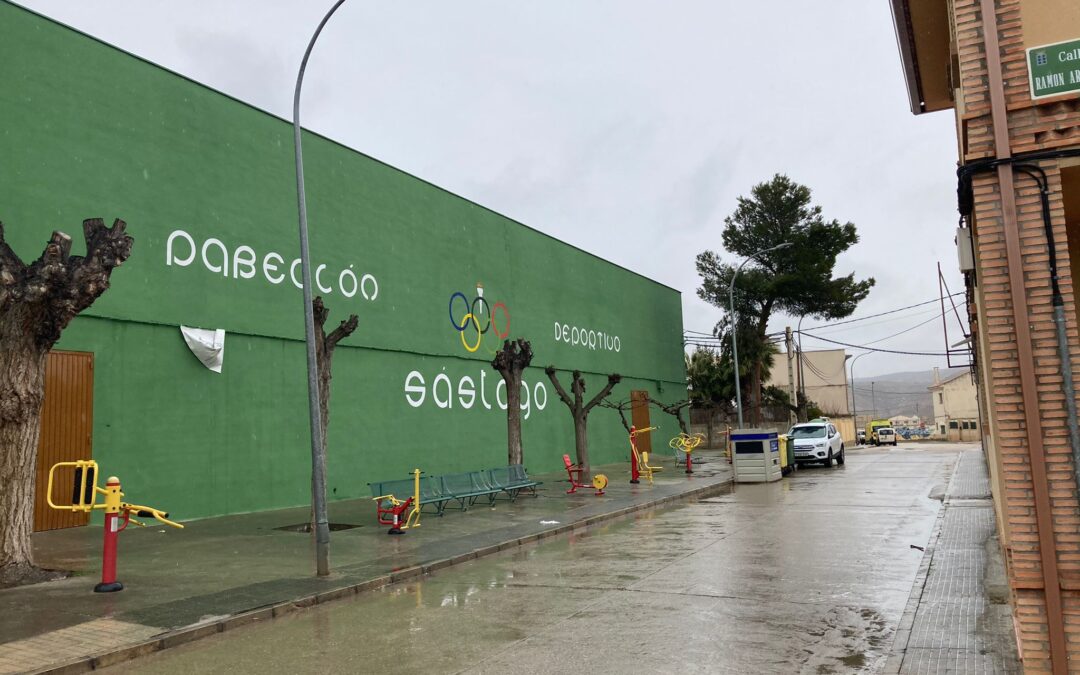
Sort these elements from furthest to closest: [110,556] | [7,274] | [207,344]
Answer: [207,344] → [7,274] → [110,556]

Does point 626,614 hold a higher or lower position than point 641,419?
lower

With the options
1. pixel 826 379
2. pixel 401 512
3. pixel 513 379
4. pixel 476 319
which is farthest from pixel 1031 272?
pixel 826 379

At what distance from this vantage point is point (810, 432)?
103 ft

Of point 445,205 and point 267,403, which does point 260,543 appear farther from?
point 445,205

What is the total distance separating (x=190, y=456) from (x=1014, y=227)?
50.7 feet

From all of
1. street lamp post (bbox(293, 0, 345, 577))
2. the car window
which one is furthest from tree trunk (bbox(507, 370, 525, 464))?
the car window

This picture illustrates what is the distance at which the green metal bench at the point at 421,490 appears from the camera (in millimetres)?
15156

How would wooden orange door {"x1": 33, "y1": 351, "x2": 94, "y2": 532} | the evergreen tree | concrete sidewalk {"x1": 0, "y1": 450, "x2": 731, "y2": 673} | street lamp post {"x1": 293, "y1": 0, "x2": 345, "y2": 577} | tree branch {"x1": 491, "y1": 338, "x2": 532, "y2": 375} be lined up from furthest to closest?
the evergreen tree < tree branch {"x1": 491, "y1": 338, "x2": 532, "y2": 375} < wooden orange door {"x1": 33, "y1": 351, "x2": 94, "y2": 532} < street lamp post {"x1": 293, "y1": 0, "x2": 345, "y2": 577} < concrete sidewalk {"x1": 0, "y1": 450, "x2": 731, "y2": 673}

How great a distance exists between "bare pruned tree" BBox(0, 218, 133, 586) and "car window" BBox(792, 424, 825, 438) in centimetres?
2697

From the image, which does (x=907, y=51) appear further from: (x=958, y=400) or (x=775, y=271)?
(x=958, y=400)

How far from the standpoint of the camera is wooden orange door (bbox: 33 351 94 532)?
550 inches

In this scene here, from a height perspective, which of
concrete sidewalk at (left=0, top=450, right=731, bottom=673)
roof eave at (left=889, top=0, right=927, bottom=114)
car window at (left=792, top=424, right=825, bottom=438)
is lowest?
concrete sidewalk at (left=0, top=450, right=731, bottom=673)

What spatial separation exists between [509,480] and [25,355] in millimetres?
11479

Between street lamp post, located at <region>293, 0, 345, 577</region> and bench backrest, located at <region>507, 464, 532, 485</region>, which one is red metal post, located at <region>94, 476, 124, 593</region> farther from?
bench backrest, located at <region>507, 464, 532, 485</region>
